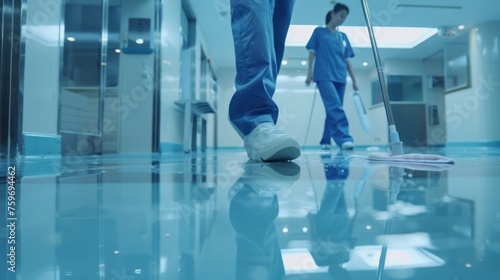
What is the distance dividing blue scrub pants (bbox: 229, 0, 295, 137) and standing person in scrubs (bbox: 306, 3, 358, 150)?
1.97m

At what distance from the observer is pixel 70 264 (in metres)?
0.17

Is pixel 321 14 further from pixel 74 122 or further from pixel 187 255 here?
pixel 187 255

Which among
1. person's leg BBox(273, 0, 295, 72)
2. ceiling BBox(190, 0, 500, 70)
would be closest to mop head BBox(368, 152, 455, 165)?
person's leg BBox(273, 0, 295, 72)

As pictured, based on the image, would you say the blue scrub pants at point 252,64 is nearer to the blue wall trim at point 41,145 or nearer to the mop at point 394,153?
the mop at point 394,153

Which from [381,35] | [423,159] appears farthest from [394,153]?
[381,35]

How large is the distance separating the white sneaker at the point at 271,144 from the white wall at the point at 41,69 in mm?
1241

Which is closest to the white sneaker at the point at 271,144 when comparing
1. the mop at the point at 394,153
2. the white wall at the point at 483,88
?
the mop at the point at 394,153

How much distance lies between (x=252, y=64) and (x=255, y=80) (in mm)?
52

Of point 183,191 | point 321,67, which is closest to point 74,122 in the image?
point 321,67

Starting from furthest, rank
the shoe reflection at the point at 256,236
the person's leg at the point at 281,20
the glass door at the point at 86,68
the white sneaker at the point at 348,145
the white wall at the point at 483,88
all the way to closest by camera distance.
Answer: the white wall at the point at 483,88 < the glass door at the point at 86,68 < the white sneaker at the point at 348,145 < the person's leg at the point at 281,20 < the shoe reflection at the point at 256,236

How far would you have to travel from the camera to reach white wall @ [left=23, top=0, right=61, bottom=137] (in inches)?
61.6

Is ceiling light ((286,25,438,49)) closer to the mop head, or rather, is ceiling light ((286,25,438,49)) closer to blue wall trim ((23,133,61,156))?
blue wall trim ((23,133,61,156))

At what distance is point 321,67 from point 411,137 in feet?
17.7

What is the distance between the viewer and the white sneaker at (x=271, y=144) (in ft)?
2.69
